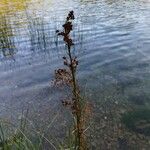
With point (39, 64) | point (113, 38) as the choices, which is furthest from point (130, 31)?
point (39, 64)

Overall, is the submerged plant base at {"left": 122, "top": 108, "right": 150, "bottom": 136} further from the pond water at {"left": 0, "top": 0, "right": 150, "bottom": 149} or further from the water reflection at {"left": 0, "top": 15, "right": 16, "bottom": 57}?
the water reflection at {"left": 0, "top": 15, "right": 16, "bottom": 57}

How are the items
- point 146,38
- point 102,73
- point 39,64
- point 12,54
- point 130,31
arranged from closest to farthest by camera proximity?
1. point 102,73
2. point 39,64
3. point 12,54
4. point 146,38
5. point 130,31

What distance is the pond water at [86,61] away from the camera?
1020cm

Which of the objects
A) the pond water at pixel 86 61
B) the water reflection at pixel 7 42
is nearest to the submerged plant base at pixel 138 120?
the pond water at pixel 86 61

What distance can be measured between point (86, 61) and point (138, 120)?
19.0 feet

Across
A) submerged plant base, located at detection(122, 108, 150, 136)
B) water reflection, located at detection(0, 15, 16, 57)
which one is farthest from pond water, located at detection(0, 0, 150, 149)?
submerged plant base, located at detection(122, 108, 150, 136)

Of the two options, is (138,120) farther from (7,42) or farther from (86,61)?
(7,42)

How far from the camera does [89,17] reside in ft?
76.4

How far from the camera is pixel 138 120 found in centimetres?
860

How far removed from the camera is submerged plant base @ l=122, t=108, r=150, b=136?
820 centimetres

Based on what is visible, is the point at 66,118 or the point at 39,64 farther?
the point at 39,64

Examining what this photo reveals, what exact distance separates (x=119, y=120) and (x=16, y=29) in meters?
13.9

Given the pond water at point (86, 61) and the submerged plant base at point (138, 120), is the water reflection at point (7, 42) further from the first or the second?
the submerged plant base at point (138, 120)

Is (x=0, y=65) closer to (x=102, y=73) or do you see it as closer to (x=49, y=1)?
(x=102, y=73)
